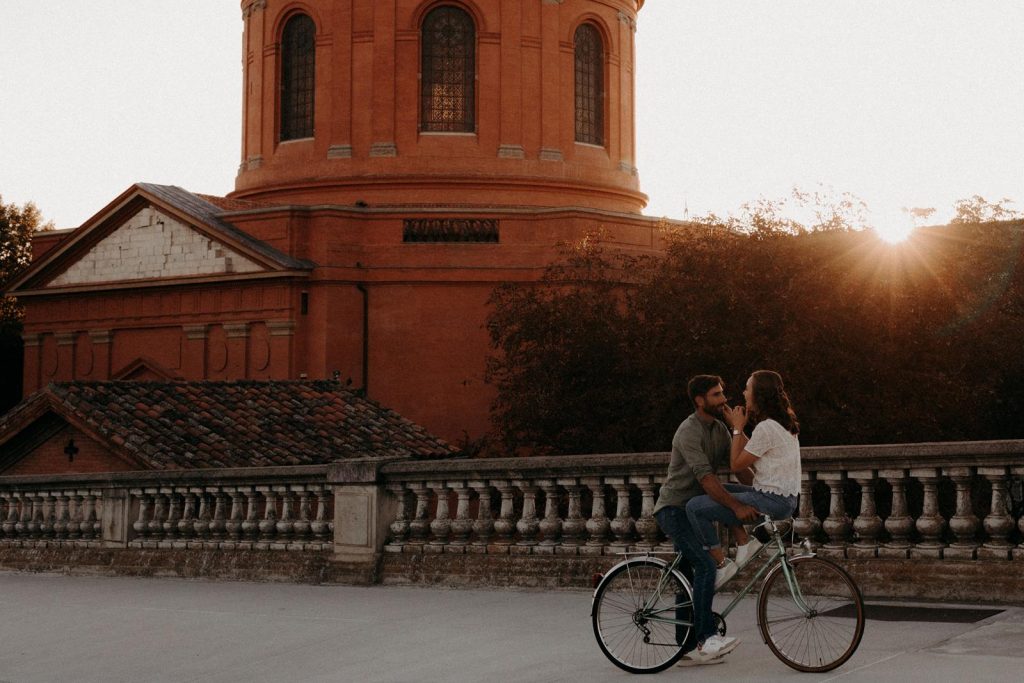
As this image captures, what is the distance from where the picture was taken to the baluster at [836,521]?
10.6m

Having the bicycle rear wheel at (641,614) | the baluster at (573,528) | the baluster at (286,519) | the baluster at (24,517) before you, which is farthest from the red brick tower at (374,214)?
the bicycle rear wheel at (641,614)

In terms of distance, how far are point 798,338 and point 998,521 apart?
61.1ft

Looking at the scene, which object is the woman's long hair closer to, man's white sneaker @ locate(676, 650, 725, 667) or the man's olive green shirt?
the man's olive green shirt

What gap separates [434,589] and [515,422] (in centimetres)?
1979

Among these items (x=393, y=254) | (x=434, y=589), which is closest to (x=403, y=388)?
(x=393, y=254)

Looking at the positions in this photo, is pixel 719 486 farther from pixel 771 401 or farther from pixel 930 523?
pixel 930 523

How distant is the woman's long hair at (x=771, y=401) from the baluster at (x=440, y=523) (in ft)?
16.3

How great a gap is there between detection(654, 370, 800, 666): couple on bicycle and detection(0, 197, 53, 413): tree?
4242cm

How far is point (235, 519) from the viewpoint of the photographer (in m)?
14.4

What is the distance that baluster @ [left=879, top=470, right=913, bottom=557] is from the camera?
1035cm

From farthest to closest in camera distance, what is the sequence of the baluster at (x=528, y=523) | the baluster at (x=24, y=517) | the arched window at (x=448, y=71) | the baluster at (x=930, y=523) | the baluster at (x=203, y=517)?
the arched window at (x=448, y=71)
the baluster at (x=24, y=517)
the baluster at (x=203, y=517)
the baluster at (x=528, y=523)
the baluster at (x=930, y=523)

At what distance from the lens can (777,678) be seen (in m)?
7.71

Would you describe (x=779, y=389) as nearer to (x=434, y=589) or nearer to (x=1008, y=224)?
(x=434, y=589)

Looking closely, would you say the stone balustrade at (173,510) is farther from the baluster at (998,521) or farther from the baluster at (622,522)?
the baluster at (998,521)
